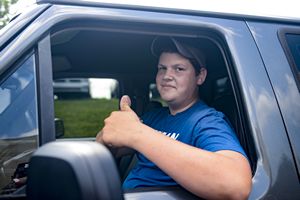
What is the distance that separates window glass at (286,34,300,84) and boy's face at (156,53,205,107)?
1.64 feet

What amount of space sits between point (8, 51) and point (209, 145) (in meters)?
0.81

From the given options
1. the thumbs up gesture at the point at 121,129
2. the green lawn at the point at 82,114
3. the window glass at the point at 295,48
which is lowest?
the green lawn at the point at 82,114

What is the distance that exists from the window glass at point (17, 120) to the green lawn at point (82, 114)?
6290 millimetres

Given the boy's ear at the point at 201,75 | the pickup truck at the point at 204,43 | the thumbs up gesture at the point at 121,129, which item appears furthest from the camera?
the boy's ear at the point at 201,75

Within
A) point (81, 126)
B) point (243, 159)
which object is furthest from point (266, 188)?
point (81, 126)

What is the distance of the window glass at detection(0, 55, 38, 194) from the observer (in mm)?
1611

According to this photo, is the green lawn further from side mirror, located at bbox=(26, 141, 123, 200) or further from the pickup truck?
side mirror, located at bbox=(26, 141, 123, 200)

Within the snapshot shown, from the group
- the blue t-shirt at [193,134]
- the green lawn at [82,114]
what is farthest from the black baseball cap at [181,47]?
the green lawn at [82,114]

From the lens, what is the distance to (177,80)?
225 centimetres

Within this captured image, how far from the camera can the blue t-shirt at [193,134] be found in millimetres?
1782

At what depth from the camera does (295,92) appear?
1.88 meters

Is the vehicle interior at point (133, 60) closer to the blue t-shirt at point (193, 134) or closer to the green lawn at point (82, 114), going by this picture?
the blue t-shirt at point (193, 134)

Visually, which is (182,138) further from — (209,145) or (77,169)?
(77,169)

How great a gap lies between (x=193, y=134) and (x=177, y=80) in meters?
0.38
